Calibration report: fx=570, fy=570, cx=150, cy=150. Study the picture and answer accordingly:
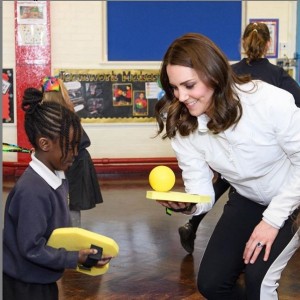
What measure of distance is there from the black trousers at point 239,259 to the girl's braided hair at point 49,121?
0.83 m

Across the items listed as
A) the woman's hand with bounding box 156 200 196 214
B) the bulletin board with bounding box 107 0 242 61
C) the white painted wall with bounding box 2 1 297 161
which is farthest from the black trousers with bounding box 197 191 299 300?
the bulletin board with bounding box 107 0 242 61

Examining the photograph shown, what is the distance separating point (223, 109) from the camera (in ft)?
7.21

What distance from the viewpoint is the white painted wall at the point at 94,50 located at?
7.03m

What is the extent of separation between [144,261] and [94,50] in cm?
397

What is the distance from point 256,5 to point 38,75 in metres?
2.91

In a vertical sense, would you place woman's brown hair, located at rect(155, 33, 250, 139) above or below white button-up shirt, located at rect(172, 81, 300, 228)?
above

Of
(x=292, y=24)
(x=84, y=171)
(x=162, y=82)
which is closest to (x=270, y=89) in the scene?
(x=162, y=82)

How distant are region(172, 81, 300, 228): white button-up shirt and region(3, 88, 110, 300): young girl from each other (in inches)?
24.7

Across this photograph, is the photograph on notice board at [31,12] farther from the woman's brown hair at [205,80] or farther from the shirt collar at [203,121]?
the shirt collar at [203,121]

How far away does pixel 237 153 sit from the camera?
231 centimetres

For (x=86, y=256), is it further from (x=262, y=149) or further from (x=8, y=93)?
(x=8, y=93)

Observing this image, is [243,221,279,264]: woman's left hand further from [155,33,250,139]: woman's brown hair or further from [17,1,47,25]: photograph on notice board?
[17,1,47,25]: photograph on notice board

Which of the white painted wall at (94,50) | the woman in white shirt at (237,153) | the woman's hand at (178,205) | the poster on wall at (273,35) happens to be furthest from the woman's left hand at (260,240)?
the poster on wall at (273,35)

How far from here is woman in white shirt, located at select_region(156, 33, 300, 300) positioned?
2.15m
